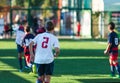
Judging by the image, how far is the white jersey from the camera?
13344mm

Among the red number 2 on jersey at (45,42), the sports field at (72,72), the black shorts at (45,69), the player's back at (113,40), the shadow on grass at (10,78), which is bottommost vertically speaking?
the sports field at (72,72)

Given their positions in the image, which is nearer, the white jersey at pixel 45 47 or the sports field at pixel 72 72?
the white jersey at pixel 45 47

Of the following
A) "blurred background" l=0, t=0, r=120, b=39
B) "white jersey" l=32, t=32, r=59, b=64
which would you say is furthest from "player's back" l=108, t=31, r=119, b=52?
"blurred background" l=0, t=0, r=120, b=39

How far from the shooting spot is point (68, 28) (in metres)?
57.2

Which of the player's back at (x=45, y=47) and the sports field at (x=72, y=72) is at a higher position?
the player's back at (x=45, y=47)

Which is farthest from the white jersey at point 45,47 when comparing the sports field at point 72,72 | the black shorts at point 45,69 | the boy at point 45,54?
the sports field at point 72,72

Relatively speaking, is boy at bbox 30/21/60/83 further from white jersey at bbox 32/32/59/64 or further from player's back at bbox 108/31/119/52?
player's back at bbox 108/31/119/52

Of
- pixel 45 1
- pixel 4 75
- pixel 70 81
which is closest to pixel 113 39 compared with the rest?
pixel 70 81

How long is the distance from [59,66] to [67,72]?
7.91 feet

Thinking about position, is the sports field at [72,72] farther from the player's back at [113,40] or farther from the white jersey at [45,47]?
the white jersey at [45,47]

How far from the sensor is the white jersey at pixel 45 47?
1334 centimetres

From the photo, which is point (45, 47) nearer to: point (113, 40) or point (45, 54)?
point (45, 54)

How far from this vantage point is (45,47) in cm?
1341

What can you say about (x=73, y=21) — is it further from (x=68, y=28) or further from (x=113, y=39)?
(x=113, y=39)
